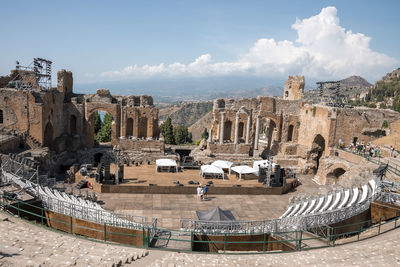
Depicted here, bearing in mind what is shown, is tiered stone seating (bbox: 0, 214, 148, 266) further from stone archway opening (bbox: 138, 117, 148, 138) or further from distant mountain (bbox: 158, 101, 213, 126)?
distant mountain (bbox: 158, 101, 213, 126)

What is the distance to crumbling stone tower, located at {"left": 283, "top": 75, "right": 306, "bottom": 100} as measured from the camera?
153ft

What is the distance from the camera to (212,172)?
101 ft

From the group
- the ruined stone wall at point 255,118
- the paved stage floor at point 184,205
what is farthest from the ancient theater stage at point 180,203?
the ruined stone wall at point 255,118

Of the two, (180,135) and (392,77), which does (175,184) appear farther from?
(392,77)

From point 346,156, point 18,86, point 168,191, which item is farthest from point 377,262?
point 18,86

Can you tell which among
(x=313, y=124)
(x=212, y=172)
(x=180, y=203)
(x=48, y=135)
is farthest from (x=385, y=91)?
(x=48, y=135)

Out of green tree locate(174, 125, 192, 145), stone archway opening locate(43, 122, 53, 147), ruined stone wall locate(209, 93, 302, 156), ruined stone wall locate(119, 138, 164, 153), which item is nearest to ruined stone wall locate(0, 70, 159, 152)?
stone archway opening locate(43, 122, 53, 147)

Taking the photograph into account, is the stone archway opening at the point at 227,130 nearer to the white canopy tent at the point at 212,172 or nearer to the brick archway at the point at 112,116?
the white canopy tent at the point at 212,172

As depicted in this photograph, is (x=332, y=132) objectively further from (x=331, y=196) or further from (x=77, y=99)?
(x=77, y=99)

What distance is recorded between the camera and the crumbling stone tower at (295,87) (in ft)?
153

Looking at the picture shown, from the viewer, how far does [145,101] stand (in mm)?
42844

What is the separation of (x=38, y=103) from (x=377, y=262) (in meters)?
33.7

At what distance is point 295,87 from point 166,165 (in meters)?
25.8

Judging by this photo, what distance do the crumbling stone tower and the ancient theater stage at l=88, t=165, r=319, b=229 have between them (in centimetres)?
1941
